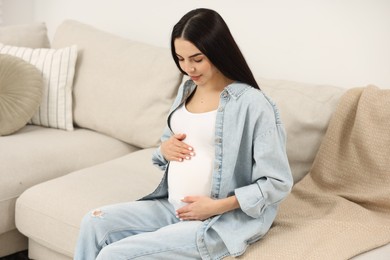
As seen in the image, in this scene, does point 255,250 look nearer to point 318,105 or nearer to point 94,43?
point 318,105

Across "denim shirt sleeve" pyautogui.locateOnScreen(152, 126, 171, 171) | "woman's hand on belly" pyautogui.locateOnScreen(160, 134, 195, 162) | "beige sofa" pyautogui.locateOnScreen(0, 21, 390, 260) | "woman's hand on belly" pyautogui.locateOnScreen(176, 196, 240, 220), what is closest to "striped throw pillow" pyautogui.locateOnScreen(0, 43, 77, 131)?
"beige sofa" pyautogui.locateOnScreen(0, 21, 390, 260)

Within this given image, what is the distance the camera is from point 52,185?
6.68 ft

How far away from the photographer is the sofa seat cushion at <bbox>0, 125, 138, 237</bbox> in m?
2.12

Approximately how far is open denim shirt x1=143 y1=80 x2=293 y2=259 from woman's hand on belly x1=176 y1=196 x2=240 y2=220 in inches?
0.8

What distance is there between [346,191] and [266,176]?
1.63 feet

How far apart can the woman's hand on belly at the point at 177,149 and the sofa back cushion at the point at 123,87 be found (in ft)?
2.47

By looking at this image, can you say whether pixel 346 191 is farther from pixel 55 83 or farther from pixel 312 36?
pixel 55 83

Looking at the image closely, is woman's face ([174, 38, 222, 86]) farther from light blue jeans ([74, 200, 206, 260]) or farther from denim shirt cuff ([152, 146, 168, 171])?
light blue jeans ([74, 200, 206, 260])

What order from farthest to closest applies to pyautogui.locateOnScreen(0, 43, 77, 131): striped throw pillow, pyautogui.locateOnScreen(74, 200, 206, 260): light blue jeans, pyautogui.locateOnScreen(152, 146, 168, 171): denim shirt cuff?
pyautogui.locateOnScreen(0, 43, 77, 131): striped throw pillow → pyautogui.locateOnScreen(152, 146, 168, 171): denim shirt cuff → pyautogui.locateOnScreen(74, 200, 206, 260): light blue jeans

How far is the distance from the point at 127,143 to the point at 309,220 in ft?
3.40

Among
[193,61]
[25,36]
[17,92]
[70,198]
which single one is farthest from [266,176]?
[25,36]

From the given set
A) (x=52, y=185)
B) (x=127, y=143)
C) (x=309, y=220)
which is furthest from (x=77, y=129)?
(x=309, y=220)

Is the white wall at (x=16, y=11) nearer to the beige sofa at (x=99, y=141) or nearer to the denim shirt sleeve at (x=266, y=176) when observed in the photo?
the beige sofa at (x=99, y=141)

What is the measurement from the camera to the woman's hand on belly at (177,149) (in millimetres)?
1634
